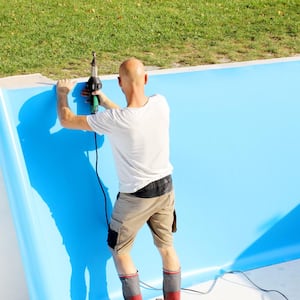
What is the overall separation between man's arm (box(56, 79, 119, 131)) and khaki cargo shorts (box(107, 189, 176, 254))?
1.47 feet

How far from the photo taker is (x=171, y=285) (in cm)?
347

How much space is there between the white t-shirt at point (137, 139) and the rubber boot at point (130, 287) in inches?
18.6

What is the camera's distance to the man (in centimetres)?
320

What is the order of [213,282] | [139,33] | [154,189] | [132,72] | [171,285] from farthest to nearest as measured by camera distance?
[139,33] → [213,282] → [171,285] → [154,189] → [132,72]

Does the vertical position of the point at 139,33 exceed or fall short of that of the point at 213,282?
it exceeds it

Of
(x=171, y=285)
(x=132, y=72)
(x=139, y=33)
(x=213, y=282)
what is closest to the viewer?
(x=132, y=72)

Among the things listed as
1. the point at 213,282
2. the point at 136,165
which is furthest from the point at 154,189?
the point at 213,282

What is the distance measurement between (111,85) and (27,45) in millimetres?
5220

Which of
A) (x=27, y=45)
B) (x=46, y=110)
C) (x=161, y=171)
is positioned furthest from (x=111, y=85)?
(x=27, y=45)

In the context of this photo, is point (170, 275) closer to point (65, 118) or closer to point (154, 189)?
point (154, 189)

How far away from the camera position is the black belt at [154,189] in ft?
10.9

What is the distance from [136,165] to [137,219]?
0.30 meters

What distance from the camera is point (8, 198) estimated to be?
11.4 feet

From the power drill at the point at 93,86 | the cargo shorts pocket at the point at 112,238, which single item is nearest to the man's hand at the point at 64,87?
the power drill at the point at 93,86
